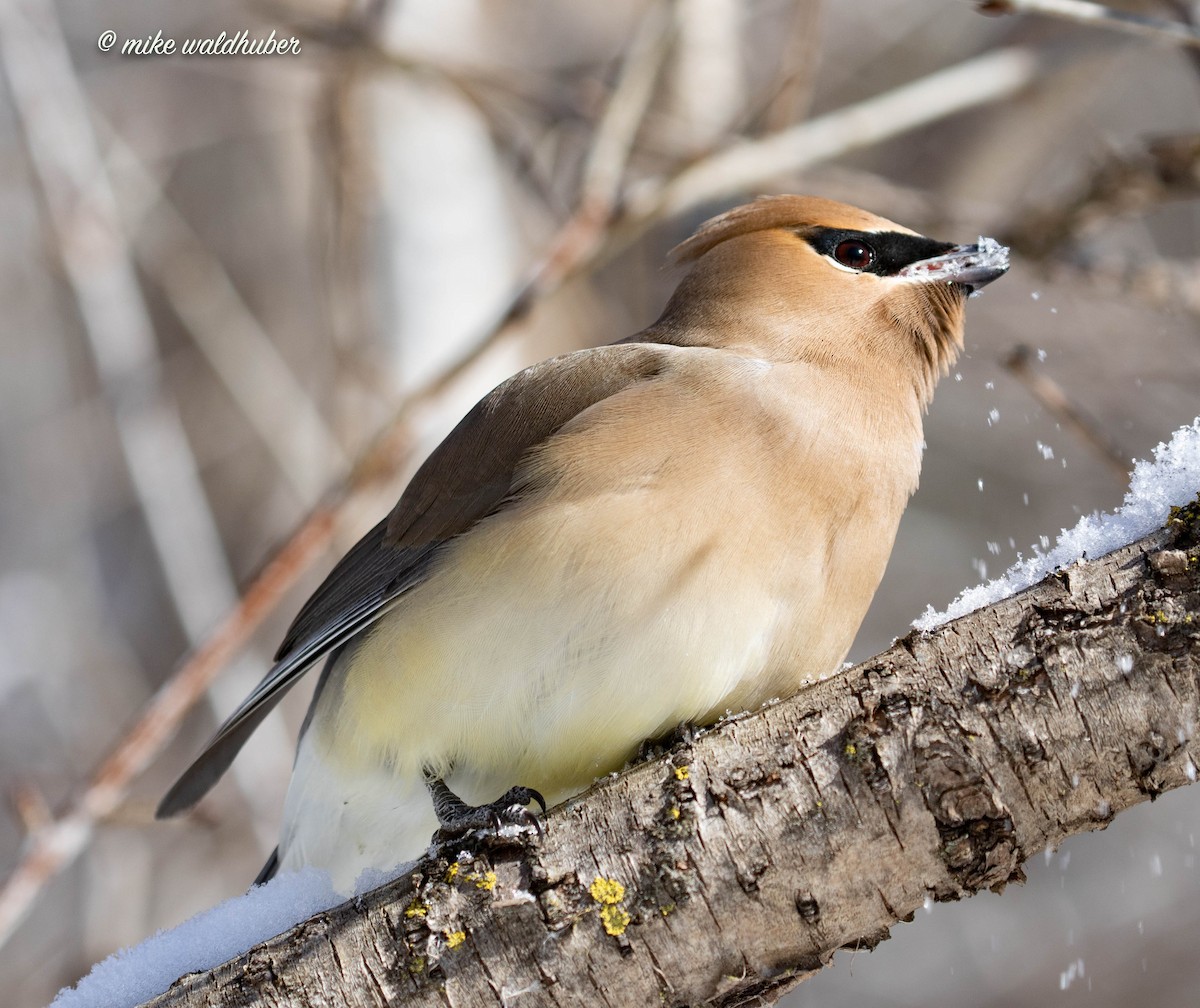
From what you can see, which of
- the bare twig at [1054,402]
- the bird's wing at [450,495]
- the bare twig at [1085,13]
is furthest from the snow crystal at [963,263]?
the bird's wing at [450,495]

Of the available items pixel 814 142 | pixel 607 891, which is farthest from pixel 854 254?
pixel 607 891

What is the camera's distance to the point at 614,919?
2.23 meters

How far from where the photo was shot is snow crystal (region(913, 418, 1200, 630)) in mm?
2229

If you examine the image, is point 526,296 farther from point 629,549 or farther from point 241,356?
point 241,356

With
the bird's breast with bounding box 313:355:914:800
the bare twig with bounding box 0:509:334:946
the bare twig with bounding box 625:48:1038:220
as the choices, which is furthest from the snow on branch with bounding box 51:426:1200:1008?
the bare twig with bounding box 625:48:1038:220

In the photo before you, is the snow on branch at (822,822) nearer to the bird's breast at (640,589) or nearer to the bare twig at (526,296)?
the bird's breast at (640,589)

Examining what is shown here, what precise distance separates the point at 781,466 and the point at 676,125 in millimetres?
3277

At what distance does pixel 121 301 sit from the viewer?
547 centimetres

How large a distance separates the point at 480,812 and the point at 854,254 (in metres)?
1.86

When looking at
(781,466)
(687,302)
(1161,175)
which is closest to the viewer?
(781,466)

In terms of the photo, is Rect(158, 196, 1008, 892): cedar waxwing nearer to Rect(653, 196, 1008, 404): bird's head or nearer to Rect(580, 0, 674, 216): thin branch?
Rect(653, 196, 1008, 404): bird's head

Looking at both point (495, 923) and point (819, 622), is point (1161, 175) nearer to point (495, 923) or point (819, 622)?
point (819, 622)

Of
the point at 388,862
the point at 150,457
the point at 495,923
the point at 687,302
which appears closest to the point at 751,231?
the point at 687,302

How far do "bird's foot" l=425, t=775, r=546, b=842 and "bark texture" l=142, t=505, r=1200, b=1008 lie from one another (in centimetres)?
13
